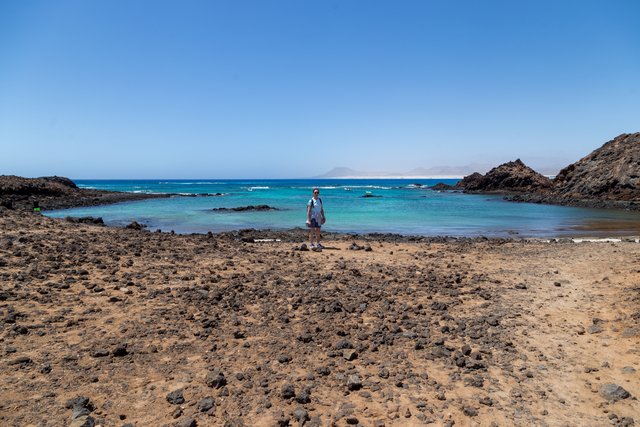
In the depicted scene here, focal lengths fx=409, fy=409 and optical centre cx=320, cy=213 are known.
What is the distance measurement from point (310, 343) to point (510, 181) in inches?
2889

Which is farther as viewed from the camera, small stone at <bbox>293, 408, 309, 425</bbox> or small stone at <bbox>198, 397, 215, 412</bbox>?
small stone at <bbox>198, 397, 215, 412</bbox>

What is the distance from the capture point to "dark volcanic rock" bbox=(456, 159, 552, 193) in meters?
65.6

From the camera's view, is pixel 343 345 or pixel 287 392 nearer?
pixel 287 392

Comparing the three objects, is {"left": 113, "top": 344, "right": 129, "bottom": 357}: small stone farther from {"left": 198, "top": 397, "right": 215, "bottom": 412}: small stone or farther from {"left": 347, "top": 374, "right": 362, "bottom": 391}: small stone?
{"left": 347, "top": 374, "right": 362, "bottom": 391}: small stone

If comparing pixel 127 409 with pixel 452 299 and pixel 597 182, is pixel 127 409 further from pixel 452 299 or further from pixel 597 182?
pixel 597 182

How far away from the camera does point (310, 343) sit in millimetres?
5758

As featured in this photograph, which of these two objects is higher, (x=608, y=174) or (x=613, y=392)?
(x=608, y=174)

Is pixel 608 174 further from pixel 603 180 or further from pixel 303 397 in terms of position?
pixel 303 397

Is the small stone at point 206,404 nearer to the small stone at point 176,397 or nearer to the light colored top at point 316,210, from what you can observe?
the small stone at point 176,397

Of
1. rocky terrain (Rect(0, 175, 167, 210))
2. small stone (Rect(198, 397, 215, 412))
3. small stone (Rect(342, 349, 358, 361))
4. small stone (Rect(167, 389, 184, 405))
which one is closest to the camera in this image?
small stone (Rect(198, 397, 215, 412))

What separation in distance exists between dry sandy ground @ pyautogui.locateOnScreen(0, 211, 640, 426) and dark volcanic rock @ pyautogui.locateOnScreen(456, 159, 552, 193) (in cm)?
6119

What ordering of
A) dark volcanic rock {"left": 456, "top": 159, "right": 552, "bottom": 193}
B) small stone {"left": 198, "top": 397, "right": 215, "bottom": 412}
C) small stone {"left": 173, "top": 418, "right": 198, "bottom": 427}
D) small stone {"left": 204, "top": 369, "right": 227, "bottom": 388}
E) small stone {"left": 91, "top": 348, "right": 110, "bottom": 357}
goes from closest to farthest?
small stone {"left": 173, "top": 418, "right": 198, "bottom": 427}
small stone {"left": 198, "top": 397, "right": 215, "bottom": 412}
small stone {"left": 204, "top": 369, "right": 227, "bottom": 388}
small stone {"left": 91, "top": 348, "right": 110, "bottom": 357}
dark volcanic rock {"left": 456, "top": 159, "right": 552, "bottom": 193}

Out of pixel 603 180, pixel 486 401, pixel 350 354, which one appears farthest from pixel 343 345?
pixel 603 180

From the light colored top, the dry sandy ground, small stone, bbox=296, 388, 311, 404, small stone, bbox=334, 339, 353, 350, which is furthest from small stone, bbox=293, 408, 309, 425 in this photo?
the light colored top
